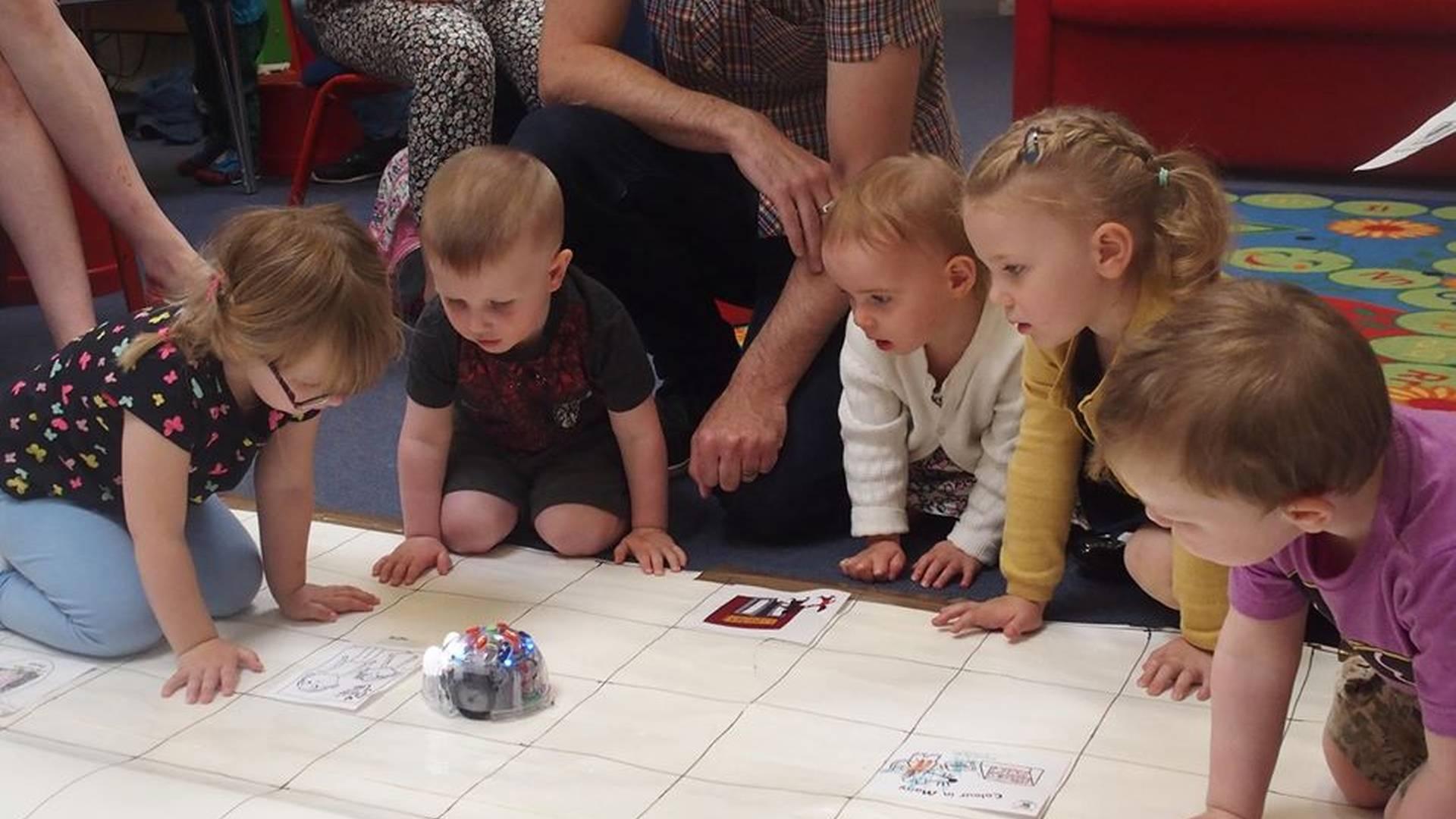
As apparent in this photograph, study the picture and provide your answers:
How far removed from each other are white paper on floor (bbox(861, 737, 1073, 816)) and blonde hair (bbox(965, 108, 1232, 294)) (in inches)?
14.8

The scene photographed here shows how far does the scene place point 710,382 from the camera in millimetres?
1904

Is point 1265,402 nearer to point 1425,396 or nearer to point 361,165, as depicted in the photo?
point 1425,396

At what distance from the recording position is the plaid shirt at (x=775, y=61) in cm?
167

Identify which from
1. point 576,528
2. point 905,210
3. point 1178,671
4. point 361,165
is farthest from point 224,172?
point 1178,671

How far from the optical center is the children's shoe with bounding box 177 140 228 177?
11.7ft

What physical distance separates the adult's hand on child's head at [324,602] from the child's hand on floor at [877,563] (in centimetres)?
45

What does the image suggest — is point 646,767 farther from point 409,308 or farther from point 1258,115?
point 1258,115

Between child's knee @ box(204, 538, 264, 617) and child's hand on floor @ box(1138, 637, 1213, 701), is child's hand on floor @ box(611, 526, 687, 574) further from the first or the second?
child's hand on floor @ box(1138, 637, 1213, 701)

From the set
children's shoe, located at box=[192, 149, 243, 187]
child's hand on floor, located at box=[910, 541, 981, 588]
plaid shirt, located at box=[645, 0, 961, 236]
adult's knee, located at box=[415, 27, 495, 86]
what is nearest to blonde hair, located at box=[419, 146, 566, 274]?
plaid shirt, located at box=[645, 0, 961, 236]

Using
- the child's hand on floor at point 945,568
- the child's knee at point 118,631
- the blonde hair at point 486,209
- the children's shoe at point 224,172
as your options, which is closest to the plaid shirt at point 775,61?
the blonde hair at point 486,209

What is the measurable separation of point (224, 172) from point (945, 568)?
249cm

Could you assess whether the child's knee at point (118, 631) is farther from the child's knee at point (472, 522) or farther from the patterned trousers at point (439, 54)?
the patterned trousers at point (439, 54)

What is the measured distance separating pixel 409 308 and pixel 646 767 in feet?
3.83

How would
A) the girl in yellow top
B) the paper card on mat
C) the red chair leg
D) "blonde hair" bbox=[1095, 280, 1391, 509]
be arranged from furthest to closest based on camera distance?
the red chair leg < the girl in yellow top < the paper card on mat < "blonde hair" bbox=[1095, 280, 1391, 509]
